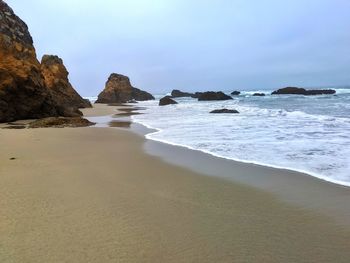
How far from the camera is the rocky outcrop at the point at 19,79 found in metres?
16.4

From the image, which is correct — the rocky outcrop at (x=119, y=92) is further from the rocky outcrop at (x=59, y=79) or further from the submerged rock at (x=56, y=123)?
the submerged rock at (x=56, y=123)

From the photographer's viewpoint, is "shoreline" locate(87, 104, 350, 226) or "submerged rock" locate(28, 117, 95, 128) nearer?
"shoreline" locate(87, 104, 350, 226)

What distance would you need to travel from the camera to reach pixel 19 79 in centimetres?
1683

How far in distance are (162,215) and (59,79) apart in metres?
29.2

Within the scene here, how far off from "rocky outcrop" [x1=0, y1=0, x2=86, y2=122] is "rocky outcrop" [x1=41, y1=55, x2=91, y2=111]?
9.95 meters

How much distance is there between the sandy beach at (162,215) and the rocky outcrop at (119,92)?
53.0 meters

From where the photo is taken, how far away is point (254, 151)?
805 centimetres

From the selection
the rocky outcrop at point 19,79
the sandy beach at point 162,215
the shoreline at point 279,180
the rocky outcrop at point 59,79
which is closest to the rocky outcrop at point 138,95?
the rocky outcrop at point 59,79

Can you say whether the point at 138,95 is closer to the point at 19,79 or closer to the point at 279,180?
the point at 19,79

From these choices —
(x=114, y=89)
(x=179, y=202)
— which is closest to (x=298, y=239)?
(x=179, y=202)

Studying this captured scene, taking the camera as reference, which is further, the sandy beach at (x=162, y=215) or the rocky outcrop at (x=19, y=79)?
the rocky outcrop at (x=19, y=79)

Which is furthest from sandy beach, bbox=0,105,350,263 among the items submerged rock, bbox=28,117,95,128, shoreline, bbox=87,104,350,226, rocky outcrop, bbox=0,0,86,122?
rocky outcrop, bbox=0,0,86,122

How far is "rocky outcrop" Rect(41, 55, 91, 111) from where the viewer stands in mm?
29647

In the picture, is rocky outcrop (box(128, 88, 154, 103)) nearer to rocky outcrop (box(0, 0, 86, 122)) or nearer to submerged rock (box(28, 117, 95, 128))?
rocky outcrop (box(0, 0, 86, 122))
